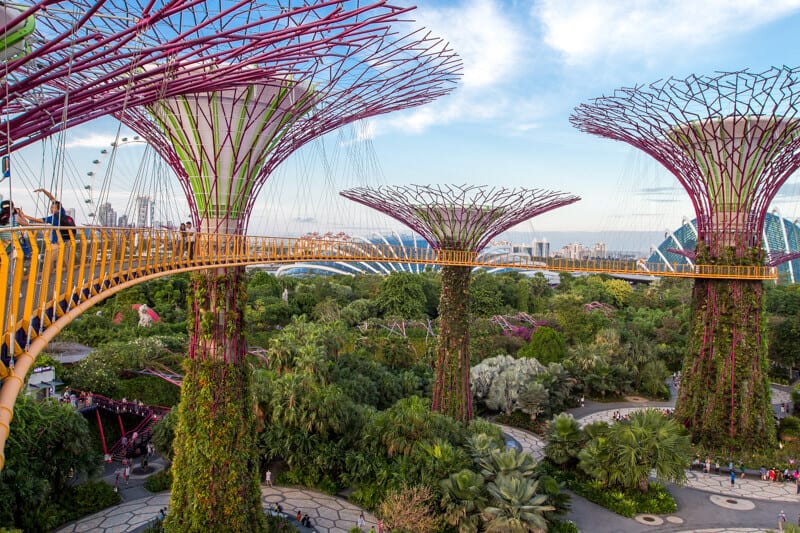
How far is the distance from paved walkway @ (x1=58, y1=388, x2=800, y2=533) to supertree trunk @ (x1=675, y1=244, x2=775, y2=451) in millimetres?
1771

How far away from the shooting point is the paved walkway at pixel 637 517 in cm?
1591

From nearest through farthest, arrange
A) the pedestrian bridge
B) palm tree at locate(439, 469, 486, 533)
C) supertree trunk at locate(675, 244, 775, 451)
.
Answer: the pedestrian bridge, palm tree at locate(439, 469, 486, 533), supertree trunk at locate(675, 244, 775, 451)

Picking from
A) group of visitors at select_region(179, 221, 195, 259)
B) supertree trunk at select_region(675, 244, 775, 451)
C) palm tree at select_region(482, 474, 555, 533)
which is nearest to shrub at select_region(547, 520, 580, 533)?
palm tree at select_region(482, 474, 555, 533)

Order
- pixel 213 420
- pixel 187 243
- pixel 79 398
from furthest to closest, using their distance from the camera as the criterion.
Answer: pixel 79 398 < pixel 213 420 < pixel 187 243

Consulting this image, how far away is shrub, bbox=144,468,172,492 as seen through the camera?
59.3 ft

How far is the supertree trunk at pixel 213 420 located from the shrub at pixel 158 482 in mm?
5757

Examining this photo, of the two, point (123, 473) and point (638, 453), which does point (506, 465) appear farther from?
point (123, 473)

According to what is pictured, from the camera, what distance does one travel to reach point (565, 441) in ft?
62.0

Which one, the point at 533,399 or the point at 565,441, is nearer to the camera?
the point at 565,441

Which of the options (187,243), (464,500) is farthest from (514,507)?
(187,243)

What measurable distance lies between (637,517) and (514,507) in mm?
5229

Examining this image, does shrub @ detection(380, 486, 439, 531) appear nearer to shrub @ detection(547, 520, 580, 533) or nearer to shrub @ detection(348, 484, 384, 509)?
shrub @ detection(348, 484, 384, 509)

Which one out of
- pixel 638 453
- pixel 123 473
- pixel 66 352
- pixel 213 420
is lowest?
pixel 123 473

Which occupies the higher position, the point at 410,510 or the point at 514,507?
the point at 514,507
